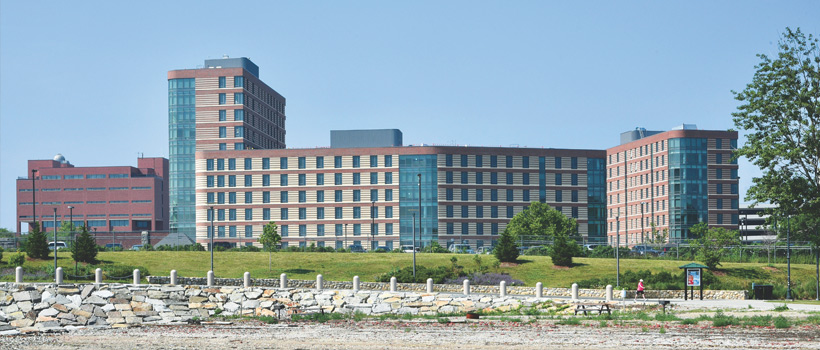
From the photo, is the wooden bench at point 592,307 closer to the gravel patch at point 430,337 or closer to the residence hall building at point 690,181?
the gravel patch at point 430,337

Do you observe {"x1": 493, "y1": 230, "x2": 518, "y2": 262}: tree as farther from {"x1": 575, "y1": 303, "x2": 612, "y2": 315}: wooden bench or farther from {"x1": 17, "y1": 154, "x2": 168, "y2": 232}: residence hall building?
{"x1": 17, "y1": 154, "x2": 168, "y2": 232}: residence hall building

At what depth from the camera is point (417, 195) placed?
12900 cm

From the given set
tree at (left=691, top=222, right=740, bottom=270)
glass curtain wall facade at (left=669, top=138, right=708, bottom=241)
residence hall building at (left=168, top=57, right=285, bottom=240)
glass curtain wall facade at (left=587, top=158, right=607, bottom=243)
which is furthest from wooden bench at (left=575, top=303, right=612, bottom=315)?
residence hall building at (left=168, top=57, right=285, bottom=240)

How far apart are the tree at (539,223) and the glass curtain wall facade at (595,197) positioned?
58.5 feet

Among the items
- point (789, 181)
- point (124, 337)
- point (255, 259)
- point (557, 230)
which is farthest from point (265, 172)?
point (124, 337)

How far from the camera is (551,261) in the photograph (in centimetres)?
7312

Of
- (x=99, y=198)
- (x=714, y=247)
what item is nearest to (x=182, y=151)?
(x=99, y=198)

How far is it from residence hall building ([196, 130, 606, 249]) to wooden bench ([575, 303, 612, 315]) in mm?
84096

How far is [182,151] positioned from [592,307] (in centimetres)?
11510

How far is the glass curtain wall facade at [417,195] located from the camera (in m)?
129

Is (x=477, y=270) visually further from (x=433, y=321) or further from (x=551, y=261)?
(x=433, y=321)

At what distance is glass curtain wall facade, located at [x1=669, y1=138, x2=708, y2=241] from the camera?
132m

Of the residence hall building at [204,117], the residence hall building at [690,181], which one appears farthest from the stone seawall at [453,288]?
the residence hall building at [204,117]

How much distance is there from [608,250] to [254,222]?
63.2 meters
